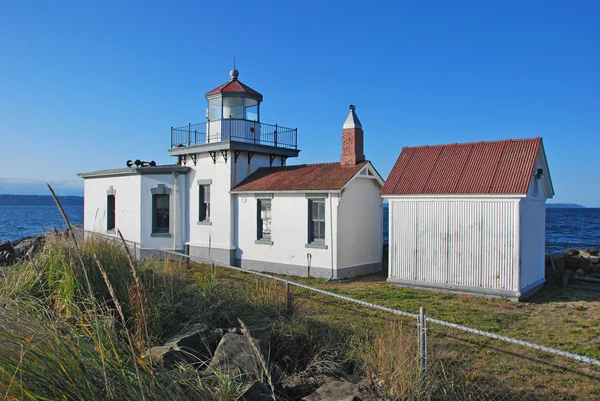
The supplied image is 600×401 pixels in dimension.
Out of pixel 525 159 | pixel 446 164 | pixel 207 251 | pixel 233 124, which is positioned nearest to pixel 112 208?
pixel 207 251

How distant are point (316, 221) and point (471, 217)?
213 inches

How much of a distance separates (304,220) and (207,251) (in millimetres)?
5013

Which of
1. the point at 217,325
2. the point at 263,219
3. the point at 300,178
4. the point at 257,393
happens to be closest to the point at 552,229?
the point at 300,178

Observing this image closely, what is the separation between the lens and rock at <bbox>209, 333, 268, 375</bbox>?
4.93 m

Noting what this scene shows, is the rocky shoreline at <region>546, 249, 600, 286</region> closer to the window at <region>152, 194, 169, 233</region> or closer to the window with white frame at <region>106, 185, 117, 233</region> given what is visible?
the window at <region>152, 194, 169, 233</region>

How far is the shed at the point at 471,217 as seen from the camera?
12.4 meters

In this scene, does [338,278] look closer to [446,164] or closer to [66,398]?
[446,164]

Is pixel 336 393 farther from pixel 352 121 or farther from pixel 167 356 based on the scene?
pixel 352 121

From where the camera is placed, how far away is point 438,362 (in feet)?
19.2

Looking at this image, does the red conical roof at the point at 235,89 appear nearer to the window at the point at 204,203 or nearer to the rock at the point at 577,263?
the window at the point at 204,203

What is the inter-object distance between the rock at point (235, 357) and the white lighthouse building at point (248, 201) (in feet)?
31.4

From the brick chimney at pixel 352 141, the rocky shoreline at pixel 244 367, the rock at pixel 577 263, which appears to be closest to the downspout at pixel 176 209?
the brick chimney at pixel 352 141

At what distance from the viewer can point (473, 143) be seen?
14.2 metres

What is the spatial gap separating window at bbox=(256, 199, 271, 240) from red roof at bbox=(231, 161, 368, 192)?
626 mm
